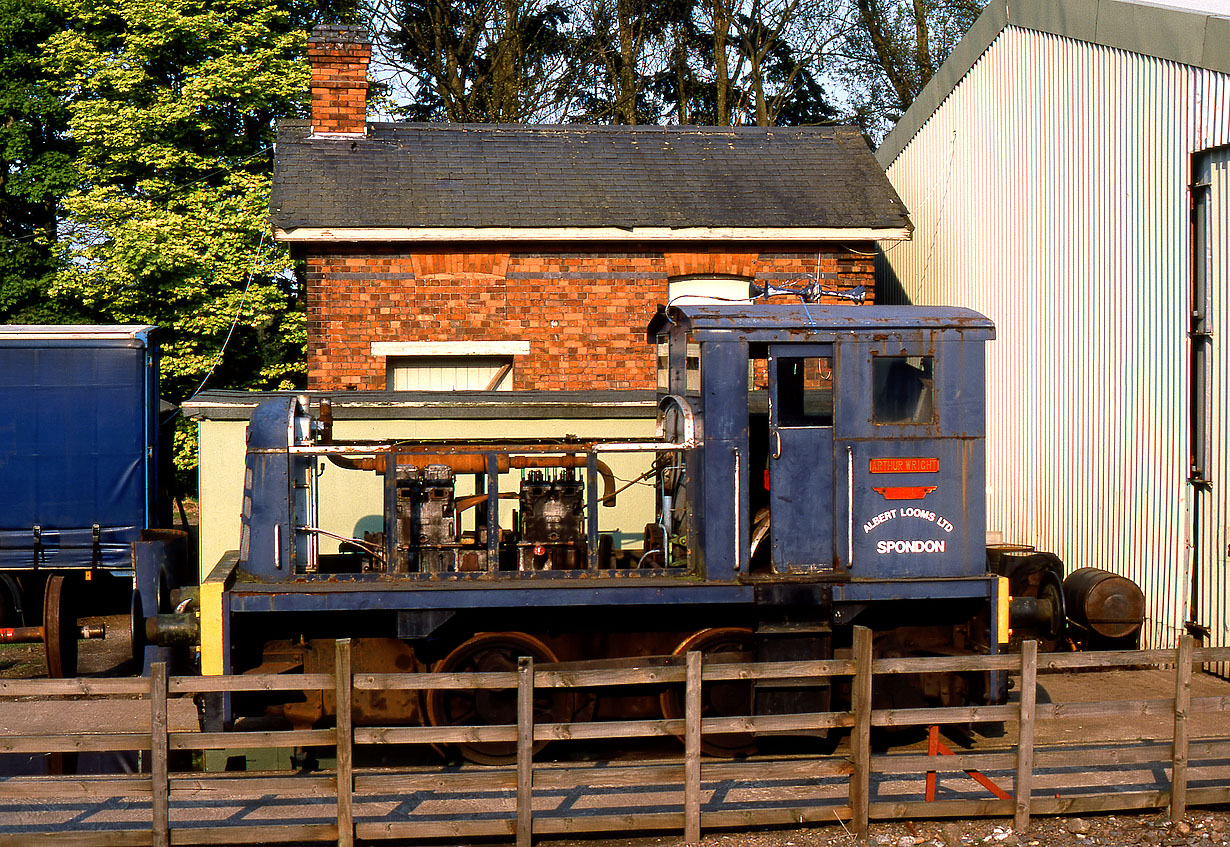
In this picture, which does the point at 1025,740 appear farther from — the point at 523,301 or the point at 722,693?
the point at 523,301

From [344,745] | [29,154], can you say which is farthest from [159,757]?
[29,154]

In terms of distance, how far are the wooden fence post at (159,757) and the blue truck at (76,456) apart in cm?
825

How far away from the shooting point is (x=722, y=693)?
880 centimetres

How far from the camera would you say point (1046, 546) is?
13172mm

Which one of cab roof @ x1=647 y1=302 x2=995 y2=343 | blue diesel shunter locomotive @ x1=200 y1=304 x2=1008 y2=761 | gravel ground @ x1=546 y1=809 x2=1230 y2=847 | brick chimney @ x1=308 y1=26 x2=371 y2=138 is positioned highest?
brick chimney @ x1=308 y1=26 x2=371 y2=138

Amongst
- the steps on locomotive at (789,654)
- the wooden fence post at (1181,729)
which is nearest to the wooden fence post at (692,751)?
the steps on locomotive at (789,654)

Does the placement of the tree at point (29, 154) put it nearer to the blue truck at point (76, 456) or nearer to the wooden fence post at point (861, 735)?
the blue truck at point (76, 456)

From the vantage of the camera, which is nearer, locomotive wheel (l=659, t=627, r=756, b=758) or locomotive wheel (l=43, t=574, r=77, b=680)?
locomotive wheel (l=659, t=627, r=756, b=758)

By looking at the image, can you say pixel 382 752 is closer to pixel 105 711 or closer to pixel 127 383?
pixel 105 711

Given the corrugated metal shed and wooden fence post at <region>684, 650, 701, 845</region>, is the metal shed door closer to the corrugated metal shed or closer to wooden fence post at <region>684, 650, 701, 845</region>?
the corrugated metal shed

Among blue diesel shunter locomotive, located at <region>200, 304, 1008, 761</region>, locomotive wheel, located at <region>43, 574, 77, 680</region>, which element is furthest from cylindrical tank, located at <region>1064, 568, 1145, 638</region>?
locomotive wheel, located at <region>43, 574, 77, 680</region>

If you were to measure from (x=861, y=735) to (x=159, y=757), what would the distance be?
12.3 feet

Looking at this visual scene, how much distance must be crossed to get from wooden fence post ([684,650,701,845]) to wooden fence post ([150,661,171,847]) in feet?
8.98

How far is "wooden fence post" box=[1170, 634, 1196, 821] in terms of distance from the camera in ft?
23.2
